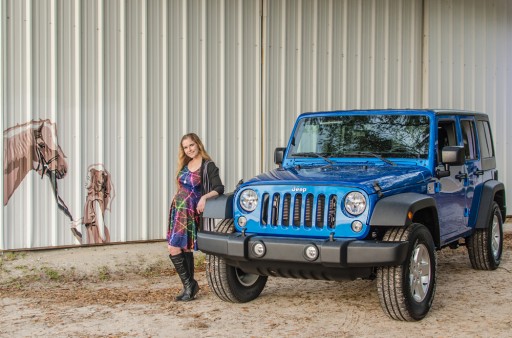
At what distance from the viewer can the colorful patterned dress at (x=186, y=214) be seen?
6.82m

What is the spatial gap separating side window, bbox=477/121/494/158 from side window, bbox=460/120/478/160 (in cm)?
24

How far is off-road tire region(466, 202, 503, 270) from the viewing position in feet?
27.2

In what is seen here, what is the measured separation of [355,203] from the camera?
584 cm

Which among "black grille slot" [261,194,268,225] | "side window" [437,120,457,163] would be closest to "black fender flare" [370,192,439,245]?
"black grille slot" [261,194,268,225]

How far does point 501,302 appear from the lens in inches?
270

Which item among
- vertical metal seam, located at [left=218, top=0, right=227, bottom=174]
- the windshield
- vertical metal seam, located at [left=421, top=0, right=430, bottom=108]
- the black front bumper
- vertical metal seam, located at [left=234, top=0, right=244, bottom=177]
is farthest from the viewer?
vertical metal seam, located at [left=421, top=0, right=430, bottom=108]

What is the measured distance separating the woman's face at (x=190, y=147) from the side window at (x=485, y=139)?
3754mm

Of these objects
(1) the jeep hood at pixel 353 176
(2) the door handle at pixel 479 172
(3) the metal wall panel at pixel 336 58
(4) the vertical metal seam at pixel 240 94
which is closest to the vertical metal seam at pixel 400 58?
(3) the metal wall panel at pixel 336 58

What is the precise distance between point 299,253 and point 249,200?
83 centimetres

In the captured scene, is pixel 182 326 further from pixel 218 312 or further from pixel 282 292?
pixel 282 292

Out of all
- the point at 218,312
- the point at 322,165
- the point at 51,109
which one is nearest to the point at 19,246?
the point at 51,109

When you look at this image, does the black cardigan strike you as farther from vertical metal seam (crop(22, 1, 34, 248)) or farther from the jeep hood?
vertical metal seam (crop(22, 1, 34, 248))

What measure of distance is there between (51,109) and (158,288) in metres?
2.83

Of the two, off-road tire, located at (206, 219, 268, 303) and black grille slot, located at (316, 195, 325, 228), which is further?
off-road tire, located at (206, 219, 268, 303)
